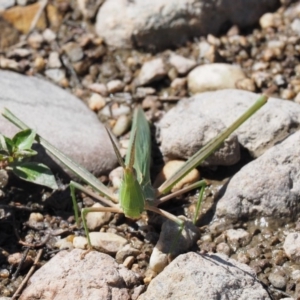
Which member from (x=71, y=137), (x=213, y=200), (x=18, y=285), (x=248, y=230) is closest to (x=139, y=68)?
(x=71, y=137)

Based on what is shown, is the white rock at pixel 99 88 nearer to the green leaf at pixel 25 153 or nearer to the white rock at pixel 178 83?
the white rock at pixel 178 83

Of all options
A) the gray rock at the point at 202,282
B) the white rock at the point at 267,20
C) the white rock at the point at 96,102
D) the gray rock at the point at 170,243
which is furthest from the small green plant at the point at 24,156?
the white rock at the point at 267,20

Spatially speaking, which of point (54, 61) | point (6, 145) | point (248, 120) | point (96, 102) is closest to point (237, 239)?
point (248, 120)

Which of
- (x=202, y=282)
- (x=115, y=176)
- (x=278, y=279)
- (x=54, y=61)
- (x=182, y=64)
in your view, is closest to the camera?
(x=202, y=282)

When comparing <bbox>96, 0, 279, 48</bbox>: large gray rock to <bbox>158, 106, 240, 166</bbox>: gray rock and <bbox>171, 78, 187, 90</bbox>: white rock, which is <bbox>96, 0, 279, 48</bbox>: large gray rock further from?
<bbox>158, 106, 240, 166</bbox>: gray rock

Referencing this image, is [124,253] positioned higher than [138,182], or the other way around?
[138,182]

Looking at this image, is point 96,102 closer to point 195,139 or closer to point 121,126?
point 121,126
